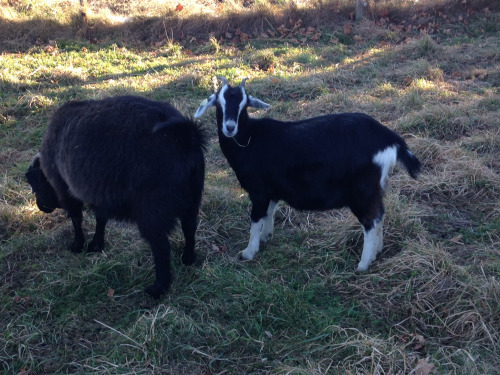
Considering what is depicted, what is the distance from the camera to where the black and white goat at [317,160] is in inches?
161

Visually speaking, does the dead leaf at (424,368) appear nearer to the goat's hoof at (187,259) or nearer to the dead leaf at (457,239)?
the dead leaf at (457,239)

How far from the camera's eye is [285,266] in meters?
4.42

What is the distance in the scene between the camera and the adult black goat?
3914 millimetres

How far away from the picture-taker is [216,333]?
3.61 meters

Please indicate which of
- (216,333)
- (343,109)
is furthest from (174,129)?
(343,109)

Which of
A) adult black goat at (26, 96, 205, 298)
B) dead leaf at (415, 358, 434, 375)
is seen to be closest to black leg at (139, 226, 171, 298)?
adult black goat at (26, 96, 205, 298)

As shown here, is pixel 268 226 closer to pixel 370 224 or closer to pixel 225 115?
pixel 370 224

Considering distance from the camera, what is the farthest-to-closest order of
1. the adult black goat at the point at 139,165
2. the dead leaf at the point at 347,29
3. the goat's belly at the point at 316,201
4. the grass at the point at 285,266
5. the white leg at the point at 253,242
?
the dead leaf at the point at 347,29 → the white leg at the point at 253,242 → the goat's belly at the point at 316,201 → the adult black goat at the point at 139,165 → the grass at the point at 285,266

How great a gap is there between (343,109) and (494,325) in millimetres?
4668

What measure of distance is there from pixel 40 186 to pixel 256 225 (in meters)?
2.27

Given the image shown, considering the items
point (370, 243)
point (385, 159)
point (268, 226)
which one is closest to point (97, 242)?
point (268, 226)

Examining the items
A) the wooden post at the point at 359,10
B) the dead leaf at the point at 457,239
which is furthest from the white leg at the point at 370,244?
the wooden post at the point at 359,10

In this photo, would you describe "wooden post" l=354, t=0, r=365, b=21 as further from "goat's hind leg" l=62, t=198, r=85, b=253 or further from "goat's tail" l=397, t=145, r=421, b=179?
"goat's hind leg" l=62, t=198, r=85, b=253

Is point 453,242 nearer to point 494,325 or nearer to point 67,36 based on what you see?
point 494,325
